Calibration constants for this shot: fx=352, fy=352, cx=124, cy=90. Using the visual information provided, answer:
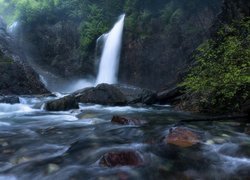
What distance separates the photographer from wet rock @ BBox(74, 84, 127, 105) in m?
16.6

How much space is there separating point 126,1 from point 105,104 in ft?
60.3

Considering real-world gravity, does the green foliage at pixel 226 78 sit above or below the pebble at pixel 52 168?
above

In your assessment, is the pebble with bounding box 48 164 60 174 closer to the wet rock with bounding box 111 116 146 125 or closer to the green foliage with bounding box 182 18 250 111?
the wet rock with bounding box 111 116 146 125

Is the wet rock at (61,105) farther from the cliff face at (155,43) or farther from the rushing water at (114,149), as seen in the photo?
the cliff face at (155,43)

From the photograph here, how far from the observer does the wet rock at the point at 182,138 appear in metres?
6.88

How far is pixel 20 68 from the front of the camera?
65.2ft

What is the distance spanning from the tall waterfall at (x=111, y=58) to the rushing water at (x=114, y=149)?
62.6 ft

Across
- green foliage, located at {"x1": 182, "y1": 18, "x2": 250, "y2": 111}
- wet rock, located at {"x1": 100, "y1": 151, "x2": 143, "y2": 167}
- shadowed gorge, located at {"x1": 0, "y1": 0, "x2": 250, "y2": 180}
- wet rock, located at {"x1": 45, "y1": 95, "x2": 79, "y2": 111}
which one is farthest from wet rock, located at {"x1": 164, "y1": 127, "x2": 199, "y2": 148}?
wet rock, located at {"x1": 45, "y1": 95, "x2": 79, "y2": 111}

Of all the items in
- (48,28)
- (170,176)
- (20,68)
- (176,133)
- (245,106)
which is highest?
(48,28)

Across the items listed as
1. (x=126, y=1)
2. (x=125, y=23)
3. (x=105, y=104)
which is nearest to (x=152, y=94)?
(x=105, y=104)

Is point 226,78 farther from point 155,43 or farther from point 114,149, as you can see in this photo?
point 155,43

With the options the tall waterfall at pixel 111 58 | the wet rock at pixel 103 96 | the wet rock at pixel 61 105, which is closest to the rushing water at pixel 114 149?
the wet rock at pixel 61 105

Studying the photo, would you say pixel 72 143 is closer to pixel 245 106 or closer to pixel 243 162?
pixel 243 162

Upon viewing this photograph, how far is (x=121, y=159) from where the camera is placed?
18.7 feet
